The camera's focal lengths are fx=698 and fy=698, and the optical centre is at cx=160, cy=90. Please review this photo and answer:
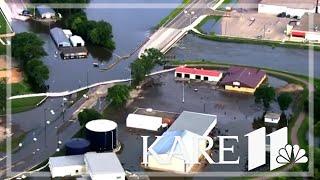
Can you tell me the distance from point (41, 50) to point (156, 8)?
187 inches

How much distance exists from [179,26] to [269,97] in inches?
185

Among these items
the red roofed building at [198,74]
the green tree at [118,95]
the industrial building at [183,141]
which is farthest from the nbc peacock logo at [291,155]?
the red roofed building at [198,74]

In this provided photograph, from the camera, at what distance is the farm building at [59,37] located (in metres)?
13.0

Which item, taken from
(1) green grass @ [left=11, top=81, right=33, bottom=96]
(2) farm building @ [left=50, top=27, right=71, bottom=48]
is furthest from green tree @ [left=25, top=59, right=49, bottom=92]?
(2) farm building @ [left=50, top=27, right=71, bottom=48]

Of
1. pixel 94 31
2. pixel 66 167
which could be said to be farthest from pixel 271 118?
pixel 94 31

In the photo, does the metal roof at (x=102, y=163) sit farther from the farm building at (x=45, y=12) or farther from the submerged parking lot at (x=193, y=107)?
the farm building at (x=45, y=12)

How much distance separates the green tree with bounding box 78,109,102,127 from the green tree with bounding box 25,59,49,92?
5.72ft

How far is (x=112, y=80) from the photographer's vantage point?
11391 mm

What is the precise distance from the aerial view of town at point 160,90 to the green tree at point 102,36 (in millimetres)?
21

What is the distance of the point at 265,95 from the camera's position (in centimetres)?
996

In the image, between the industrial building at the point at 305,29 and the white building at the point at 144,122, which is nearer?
the white building at the point at 144,122

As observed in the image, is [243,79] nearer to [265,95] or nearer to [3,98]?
[265,95]

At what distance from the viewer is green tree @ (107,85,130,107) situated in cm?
1005

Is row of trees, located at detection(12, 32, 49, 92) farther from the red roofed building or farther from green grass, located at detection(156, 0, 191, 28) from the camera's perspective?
green grass, located at detection(156, 0, 191, 28)
